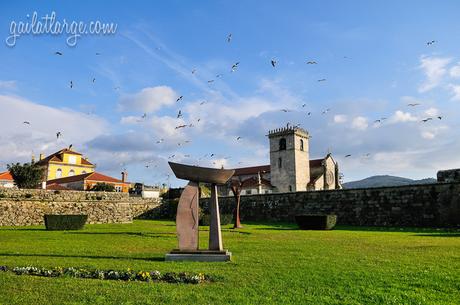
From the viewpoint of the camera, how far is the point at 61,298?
6227 millimetres

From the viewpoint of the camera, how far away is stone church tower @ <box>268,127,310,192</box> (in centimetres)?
6800

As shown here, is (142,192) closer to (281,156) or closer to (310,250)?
(281,156)

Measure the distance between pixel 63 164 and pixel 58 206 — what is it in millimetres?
39736

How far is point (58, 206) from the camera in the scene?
3128cm

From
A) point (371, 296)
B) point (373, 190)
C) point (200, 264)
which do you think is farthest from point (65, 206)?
point (371, 296)

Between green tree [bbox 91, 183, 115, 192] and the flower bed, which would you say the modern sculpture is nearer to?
the flower bed

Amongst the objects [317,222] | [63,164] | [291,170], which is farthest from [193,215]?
[63,164]

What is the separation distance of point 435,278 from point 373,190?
20012 mm

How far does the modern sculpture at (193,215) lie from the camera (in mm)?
10656

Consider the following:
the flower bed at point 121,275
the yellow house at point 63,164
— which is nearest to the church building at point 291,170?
the yellow house at point 63,164

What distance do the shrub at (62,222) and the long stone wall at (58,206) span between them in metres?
7.49

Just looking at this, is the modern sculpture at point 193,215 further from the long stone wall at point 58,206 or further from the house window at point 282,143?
the house window at point 282,143

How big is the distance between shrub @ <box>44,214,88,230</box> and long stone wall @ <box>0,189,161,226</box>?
7487 mm

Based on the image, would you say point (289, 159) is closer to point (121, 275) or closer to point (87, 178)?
point (87, 178)
